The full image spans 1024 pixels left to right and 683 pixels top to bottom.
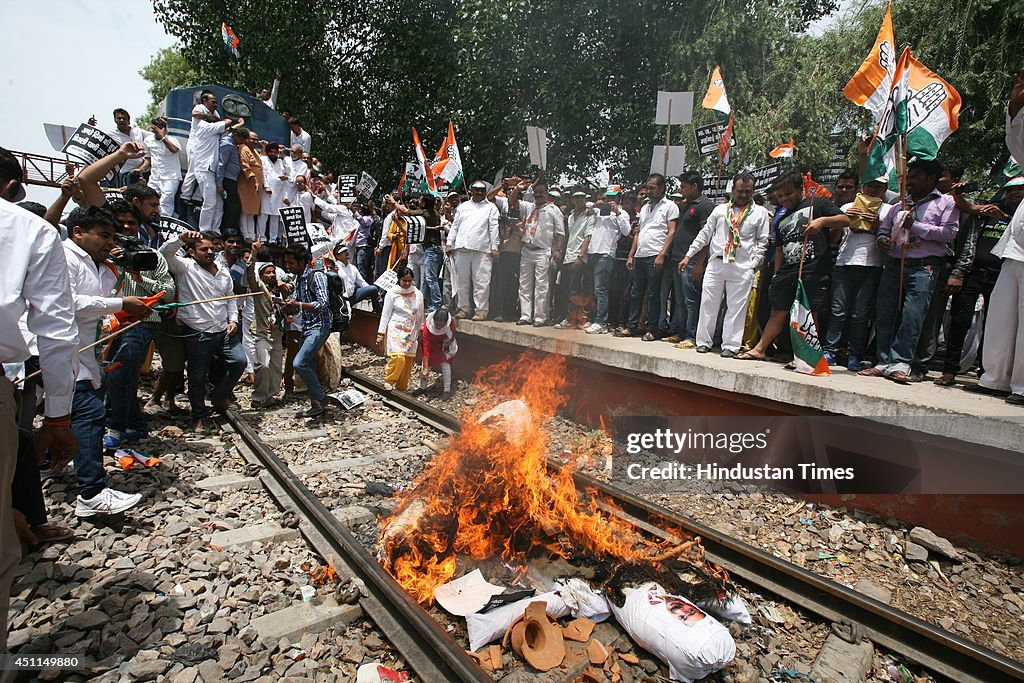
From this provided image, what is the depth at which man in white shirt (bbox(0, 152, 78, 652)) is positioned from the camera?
8.18ft

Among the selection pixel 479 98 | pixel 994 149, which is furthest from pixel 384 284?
pixel 994 149

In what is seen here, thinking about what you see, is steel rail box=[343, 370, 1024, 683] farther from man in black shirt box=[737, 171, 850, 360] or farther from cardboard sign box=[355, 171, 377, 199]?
cardboard sign box=[355, 171, 377, 199]

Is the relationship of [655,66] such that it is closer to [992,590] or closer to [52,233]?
[992,590]

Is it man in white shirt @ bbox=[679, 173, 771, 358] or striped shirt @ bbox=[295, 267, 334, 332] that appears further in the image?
striped shirt @ bbox=[295, 267, 334, 332]

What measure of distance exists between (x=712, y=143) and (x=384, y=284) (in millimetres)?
5776

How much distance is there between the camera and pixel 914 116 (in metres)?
5.65

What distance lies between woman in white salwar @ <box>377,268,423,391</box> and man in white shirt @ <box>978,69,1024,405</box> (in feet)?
22.5

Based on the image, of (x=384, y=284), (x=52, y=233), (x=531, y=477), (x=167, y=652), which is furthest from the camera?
(x=384, y=284)

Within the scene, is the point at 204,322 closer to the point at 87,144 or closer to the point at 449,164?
the point at 87,144

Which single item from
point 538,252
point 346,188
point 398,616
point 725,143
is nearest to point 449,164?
point 538,252

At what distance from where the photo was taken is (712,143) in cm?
897

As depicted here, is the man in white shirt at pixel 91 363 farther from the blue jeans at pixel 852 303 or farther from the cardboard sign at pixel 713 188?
the cardboard sign at pixel 713 188

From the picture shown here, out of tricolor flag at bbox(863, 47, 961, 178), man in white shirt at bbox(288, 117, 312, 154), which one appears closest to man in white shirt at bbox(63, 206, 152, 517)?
tricolor flag at bbox(863, 47, 961, 178)

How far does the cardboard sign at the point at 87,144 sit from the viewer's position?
7207mm
